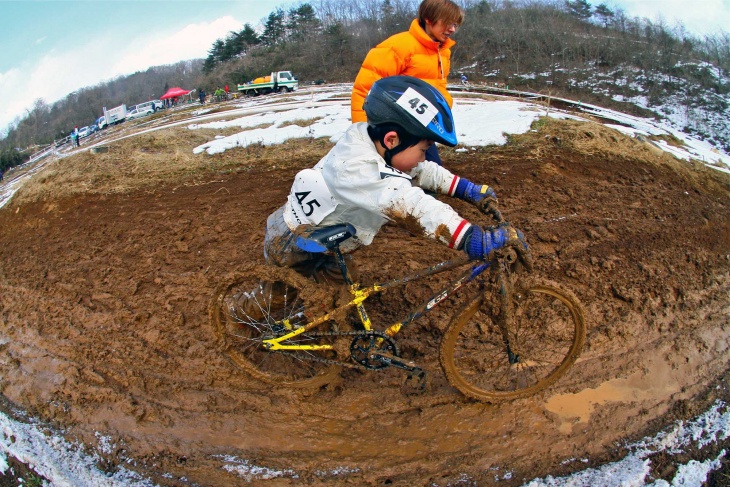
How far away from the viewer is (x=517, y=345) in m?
3.33

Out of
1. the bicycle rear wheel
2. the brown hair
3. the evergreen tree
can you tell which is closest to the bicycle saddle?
the bicycle rear wheel

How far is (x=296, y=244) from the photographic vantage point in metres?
3.36

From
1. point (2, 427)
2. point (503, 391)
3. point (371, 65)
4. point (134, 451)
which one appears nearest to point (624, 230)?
point (503, 391)

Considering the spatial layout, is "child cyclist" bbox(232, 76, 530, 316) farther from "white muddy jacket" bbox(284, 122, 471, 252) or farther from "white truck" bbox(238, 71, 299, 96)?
"white truck" bbox(238, 71, 299, 96)

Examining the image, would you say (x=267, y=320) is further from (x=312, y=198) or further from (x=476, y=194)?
(x=476, y=194)

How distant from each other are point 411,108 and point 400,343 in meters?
2.16

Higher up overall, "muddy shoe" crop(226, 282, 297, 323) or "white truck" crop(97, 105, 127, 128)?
"white truck" crop(97, 105, 127, 128)

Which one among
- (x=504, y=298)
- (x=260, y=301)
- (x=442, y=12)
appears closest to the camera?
(x=504, y=298)

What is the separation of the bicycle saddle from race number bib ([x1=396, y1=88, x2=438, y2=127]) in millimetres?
869

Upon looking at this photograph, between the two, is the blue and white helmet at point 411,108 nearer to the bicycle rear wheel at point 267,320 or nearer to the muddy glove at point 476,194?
the muddy glove at point 476,194

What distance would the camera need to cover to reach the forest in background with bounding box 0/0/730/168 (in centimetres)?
3070

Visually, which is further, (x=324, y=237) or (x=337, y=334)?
(x=337, y=334)

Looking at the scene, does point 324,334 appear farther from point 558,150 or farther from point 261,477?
point 558,150

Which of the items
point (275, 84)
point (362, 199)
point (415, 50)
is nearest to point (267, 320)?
point (362, 199)
